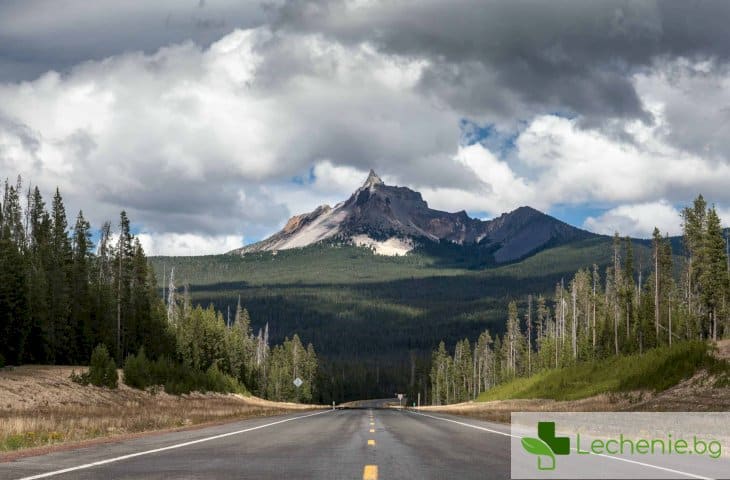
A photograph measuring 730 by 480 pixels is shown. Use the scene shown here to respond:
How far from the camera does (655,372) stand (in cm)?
5706

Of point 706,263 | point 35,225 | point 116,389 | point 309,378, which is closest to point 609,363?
point 706,263

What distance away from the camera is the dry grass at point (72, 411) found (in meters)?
24.7

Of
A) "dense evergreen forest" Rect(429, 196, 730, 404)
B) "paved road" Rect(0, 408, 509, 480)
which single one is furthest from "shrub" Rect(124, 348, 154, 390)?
"dense evergreen forest" Rect(429, 196, 730, 404)

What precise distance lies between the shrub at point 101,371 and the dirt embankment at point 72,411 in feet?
2.95

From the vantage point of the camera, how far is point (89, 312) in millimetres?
84875

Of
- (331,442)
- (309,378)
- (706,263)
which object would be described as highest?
(706,263)

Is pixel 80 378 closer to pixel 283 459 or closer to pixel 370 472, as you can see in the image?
pixel 283 459

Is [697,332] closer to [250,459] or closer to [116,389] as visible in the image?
[116,389]

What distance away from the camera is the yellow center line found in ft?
40.6

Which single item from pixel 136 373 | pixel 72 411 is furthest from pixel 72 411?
pixel 136 373

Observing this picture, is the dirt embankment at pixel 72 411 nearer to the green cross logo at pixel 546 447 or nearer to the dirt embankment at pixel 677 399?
the green cross logo at pixel 546 447

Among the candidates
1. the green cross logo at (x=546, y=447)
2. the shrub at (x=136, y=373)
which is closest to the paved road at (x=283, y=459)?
the green cross logo at (x=546, y=447)

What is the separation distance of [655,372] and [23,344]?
5577cm

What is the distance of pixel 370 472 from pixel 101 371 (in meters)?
55.1
